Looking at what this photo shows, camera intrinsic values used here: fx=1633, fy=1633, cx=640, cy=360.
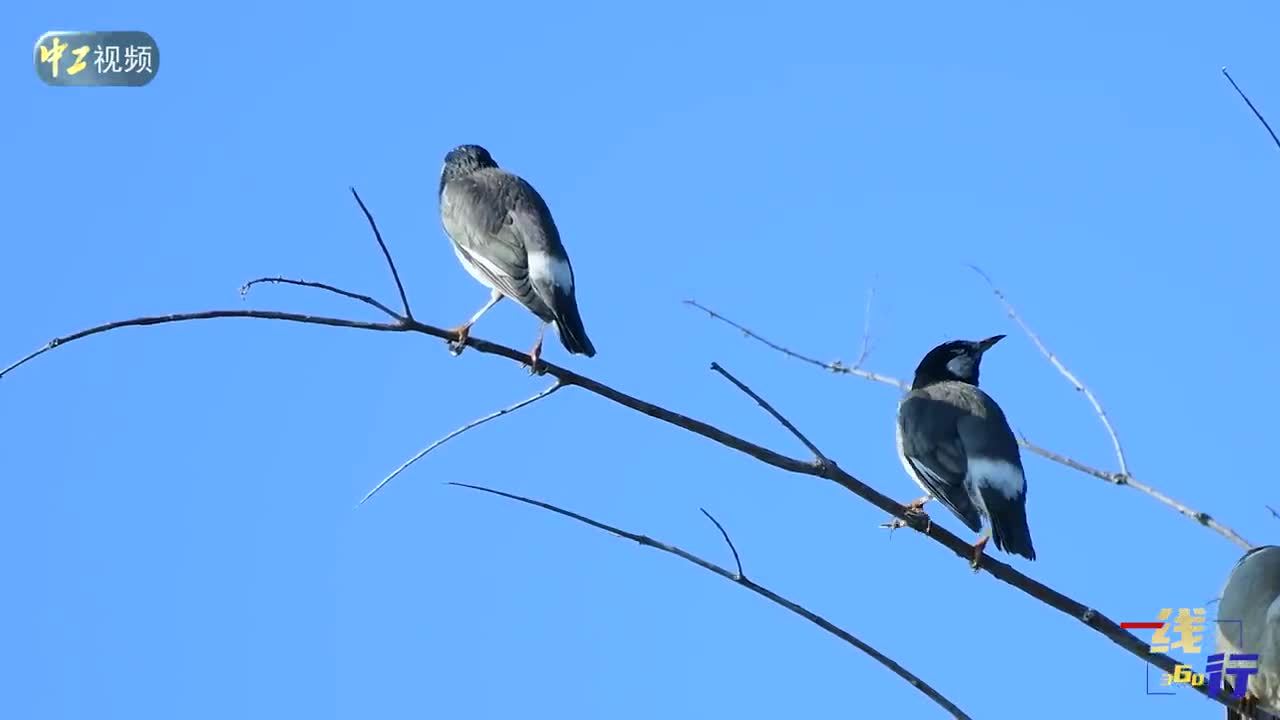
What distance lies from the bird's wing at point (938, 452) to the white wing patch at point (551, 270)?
160cm

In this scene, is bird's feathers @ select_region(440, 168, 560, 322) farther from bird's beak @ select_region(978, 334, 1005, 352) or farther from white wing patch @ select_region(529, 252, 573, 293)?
bird's beak @ select_region(978, 334, 1005, 352)

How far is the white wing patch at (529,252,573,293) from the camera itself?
7047 mm

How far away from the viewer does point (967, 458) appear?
6.78m

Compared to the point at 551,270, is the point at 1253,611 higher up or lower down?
lower down

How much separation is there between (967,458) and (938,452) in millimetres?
137

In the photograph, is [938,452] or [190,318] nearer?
[190,318]

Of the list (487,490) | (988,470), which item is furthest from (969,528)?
(487,490)

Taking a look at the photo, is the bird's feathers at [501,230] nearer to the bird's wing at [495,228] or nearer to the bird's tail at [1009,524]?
the bird's wing at [495,228]

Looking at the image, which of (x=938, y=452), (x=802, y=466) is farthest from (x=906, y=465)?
(x=802, y=466)

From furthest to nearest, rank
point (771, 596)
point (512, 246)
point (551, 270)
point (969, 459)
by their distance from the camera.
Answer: point (512, 246) < point (551, 270) < point (969, 459) < point (771, 596)

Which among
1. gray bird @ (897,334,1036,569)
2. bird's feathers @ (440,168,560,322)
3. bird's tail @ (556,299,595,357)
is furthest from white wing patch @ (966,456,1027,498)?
bird's feathers @ (440,168,560,322)

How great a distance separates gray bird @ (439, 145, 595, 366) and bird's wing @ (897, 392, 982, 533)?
4.90 feet

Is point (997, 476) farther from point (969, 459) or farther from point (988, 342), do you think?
point (988, 342)

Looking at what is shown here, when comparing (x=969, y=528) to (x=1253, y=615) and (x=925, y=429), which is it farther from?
(x=1253, y=615)
